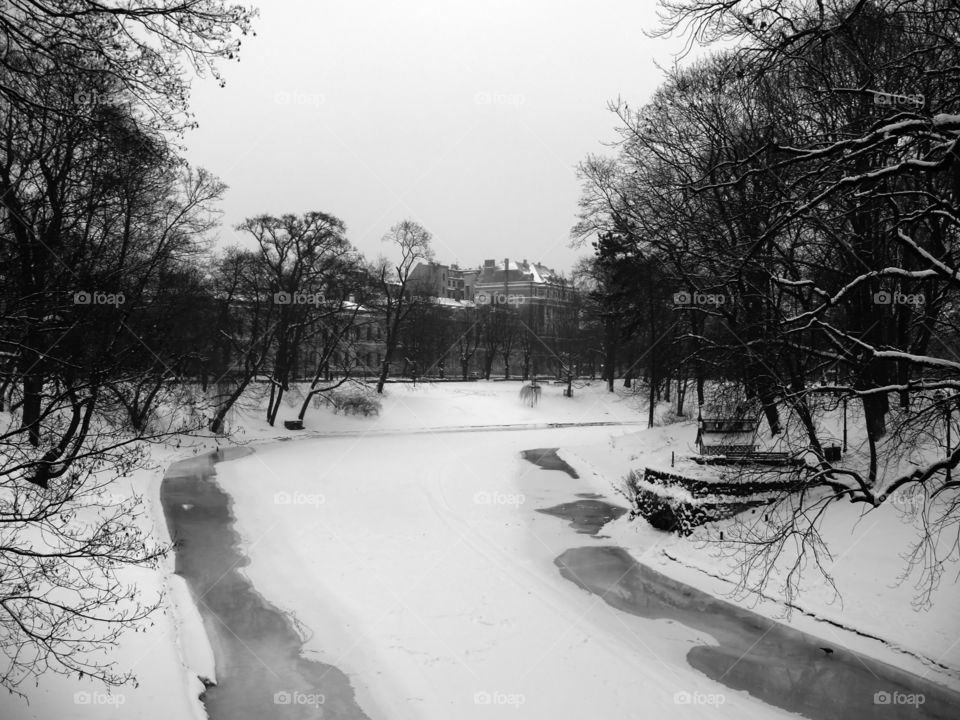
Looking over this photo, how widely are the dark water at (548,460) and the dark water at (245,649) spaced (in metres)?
14.1

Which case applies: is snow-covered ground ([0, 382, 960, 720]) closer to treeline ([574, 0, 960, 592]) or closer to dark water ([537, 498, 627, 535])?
dark water ([537, 498, 627, 535])

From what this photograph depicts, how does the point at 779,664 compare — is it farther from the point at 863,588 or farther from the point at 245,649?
the point at 245,649

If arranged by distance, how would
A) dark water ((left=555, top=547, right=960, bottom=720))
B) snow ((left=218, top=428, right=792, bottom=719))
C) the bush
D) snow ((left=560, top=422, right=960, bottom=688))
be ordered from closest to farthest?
1. dark water ((left=555, top=547, right=960, bottom=720))
2. snow ((left=218, top=428, right=792, bottom=719))
3. snow ((left=560, top=422, right=960, bottom=688))
4. the bush

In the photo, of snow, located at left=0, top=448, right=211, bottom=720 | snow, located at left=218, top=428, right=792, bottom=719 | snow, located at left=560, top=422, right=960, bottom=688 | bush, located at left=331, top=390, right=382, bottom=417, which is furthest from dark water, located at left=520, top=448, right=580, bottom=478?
snow, located at left=0, top=448, right=211, bottom=720

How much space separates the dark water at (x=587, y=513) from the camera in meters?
19.0

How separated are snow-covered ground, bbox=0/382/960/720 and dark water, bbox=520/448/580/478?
2.62 meters

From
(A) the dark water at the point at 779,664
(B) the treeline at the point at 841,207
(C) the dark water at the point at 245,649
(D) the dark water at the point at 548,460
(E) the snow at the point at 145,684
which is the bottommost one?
(C) the dark water at the point at 245,649

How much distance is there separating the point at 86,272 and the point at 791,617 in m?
12.7

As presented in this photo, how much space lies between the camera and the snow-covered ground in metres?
9.23

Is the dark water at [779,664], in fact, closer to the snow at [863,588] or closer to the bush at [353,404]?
the snow at [863,588]

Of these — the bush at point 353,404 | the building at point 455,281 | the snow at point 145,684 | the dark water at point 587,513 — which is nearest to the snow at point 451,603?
the dark water at point 587,513

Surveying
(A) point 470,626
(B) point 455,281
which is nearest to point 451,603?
(A) point 470,626

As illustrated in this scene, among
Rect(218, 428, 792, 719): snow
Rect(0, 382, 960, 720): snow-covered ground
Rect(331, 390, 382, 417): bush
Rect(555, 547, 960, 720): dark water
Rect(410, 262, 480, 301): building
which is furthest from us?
Rect(410, 262, 480, 301): building

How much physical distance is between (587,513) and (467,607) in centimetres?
869
